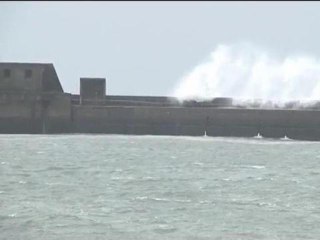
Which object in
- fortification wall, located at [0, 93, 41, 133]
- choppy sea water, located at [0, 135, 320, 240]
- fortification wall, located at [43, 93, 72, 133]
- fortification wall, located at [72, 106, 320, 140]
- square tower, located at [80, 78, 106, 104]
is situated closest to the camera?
choppy sea water, located at [0, 135, 320, 240]

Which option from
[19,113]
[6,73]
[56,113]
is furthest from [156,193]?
[6,73]

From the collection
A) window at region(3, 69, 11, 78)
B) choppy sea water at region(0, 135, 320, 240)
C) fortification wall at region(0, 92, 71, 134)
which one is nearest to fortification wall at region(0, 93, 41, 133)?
fortification wall at region(0, 92, 71, 134)

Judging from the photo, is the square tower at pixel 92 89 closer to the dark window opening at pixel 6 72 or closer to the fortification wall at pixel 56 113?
the fortification wall at pixel 56 113

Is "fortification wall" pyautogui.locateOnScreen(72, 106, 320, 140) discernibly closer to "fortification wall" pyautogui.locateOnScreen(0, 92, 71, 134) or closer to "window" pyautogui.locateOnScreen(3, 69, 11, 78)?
"fortification wall" pyautogui.locateOnScreen(0, 92, 71, 134)

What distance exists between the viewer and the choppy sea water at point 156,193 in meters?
13.0

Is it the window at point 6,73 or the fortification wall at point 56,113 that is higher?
the window at point 6,73

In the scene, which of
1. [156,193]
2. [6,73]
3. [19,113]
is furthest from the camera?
[6,73]

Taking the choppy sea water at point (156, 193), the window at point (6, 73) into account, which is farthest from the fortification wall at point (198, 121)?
the choppy sea water at point (156, 193)

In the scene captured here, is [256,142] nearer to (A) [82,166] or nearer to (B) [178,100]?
(B) [178,100]

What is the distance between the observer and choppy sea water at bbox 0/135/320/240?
12969mm

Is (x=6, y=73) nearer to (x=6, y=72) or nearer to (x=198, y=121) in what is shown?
(x=6, y=72)

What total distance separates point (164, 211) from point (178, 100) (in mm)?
29615

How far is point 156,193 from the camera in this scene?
17.2 meters

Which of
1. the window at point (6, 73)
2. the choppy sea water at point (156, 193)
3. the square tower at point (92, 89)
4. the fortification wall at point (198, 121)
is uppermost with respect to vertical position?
the window at point (6, 73)
